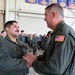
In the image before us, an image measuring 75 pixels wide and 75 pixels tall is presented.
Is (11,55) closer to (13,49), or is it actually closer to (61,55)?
(13,49)

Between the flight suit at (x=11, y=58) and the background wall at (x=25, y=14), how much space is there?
11.6 metres

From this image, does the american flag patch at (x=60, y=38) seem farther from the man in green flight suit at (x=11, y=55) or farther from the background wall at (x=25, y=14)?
the background wall at (x=25, y=14)

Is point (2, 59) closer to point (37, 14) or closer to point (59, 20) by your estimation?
point (59, 20)

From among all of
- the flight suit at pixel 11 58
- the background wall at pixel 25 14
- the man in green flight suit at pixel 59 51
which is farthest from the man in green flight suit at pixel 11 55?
the background wall at pixel 25 14

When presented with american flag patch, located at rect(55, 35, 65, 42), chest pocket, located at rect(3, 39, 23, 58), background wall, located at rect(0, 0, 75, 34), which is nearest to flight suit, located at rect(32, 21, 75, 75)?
american flag patch, located at rect(55, 35, 65, 42)

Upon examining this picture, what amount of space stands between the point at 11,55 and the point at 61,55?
0.97 meters

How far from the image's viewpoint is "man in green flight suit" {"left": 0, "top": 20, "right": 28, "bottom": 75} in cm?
215

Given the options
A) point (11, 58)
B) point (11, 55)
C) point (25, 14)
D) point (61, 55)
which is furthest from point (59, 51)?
point (25, 14)

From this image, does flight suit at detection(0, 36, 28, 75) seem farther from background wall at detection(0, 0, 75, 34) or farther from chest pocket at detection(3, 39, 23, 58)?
background wall at detection(0, 0, 75, 34)

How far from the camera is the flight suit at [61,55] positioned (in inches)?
66.5

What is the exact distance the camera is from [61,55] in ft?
5.51

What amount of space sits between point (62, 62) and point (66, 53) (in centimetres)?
9

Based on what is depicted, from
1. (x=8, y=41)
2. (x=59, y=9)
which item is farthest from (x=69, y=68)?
(x=8, y=41)

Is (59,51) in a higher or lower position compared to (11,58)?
higher
